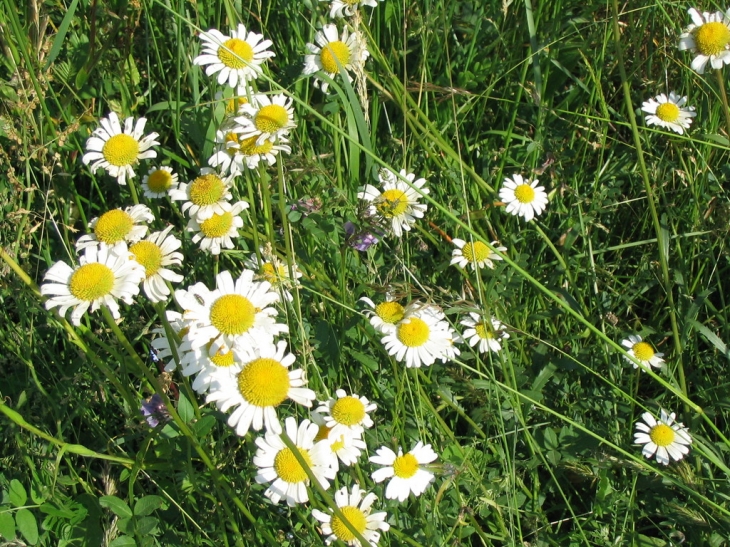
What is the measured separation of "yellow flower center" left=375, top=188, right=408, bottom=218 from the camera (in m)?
1.67

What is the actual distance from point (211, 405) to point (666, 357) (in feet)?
4.78

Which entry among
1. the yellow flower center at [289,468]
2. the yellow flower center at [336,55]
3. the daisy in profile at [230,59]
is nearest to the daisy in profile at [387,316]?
the yellow flower center at [289,468]

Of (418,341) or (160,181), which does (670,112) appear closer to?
(418,341)

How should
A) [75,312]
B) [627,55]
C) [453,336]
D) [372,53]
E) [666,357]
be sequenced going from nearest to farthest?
[75,312] < [453,336] < [372,53] < [666,357] < [627,55]

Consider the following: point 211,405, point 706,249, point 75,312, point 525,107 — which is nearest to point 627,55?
point 525,107

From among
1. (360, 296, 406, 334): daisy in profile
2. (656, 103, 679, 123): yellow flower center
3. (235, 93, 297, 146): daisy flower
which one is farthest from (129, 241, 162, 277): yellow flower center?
(656, 103, 679, 123): yellow flower center

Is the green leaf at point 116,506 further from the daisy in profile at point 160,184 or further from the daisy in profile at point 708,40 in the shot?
the daisy in profile at point 708,40

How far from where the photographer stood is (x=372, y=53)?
2.05 m

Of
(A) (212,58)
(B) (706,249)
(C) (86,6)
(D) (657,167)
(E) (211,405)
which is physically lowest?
(E) (211,405)

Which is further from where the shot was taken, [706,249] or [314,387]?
[706,249]

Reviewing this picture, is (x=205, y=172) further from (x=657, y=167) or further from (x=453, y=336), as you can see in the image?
(x=657, y=167)

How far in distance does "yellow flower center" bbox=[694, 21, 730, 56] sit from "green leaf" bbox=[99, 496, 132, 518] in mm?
1937

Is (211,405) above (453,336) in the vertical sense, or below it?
below

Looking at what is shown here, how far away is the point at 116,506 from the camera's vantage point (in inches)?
59.3
